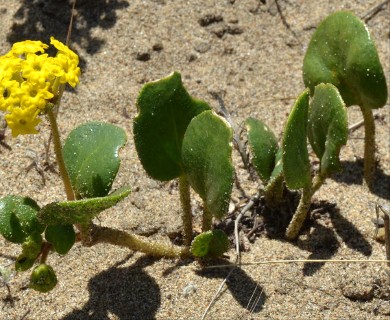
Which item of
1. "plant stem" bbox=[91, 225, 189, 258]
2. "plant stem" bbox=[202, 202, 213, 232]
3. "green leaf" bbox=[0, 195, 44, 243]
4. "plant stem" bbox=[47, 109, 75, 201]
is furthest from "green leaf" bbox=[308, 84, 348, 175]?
"green leaf" bbox=[0, 195, 44, 243]

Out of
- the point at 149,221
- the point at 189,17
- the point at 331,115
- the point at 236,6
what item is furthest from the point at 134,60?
the point at 331,115

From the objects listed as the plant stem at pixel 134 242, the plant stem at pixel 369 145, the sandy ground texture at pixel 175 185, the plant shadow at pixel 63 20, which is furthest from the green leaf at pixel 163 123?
the plant shadow at pixel 63 20

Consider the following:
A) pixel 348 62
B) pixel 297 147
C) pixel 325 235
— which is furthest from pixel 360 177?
pixel 297 147

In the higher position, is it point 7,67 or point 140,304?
point 7,67

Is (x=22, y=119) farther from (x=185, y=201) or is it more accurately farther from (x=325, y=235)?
(x=325, y=235)

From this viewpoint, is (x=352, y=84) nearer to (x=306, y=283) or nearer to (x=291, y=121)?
(x=291, y=121)

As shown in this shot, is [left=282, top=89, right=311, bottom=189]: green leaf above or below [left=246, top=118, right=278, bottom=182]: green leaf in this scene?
above

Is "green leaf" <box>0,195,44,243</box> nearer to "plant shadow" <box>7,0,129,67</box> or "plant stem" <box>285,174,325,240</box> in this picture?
"plant stem" <box>285,174,325,240</box>
